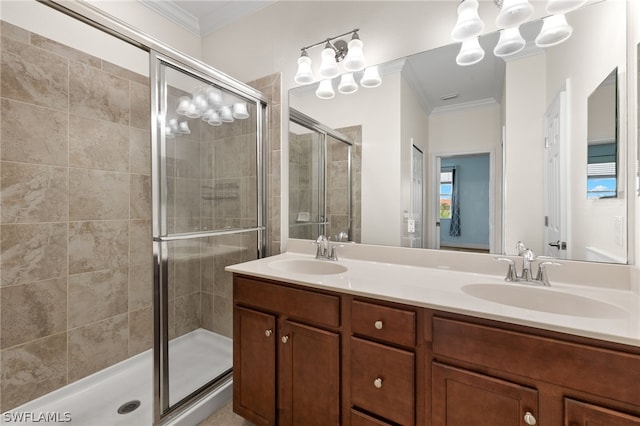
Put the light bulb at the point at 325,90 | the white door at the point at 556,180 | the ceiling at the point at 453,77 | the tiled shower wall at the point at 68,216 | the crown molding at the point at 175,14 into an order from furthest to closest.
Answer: the crown molding at the point at 175,14
the light bulb at the point at 325,90
the tiled shower wall at the point at 68,216
the ceiling at the point at 453,77
the white door at the point at 556,180

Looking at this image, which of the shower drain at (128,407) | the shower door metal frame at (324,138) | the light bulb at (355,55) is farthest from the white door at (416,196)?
the shower drain at (128,407)

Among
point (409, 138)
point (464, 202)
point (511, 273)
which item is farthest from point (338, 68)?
point (511, 273)

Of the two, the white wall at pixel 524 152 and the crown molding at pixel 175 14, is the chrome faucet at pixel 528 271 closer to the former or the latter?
the white wall at pixel 524 152

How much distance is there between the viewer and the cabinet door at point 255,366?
4.44 ft

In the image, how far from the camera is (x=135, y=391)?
1822mm

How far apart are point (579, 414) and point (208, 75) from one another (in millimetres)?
2170

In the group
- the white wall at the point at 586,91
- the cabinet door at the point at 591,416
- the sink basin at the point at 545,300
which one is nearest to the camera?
the cabinet door at the point at 591,416

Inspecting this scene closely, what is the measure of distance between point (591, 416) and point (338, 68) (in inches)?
76.8

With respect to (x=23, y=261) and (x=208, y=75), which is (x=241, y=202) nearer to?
(x=208, y=75)

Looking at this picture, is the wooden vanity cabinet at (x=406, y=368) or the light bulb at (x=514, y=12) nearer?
the wooden vanity cabinet at (x=406, y=368)

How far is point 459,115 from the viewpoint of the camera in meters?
1.51

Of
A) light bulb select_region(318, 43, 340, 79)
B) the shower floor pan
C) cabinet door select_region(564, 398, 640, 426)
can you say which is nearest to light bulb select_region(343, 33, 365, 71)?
light bulb select_region(318, 43, 340, 79)

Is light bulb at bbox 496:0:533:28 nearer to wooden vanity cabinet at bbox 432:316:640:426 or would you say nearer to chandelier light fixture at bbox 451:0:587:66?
chandelier light fixture at bbox 451:0:587:66

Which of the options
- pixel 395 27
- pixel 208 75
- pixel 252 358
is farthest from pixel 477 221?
pixel 208 75
